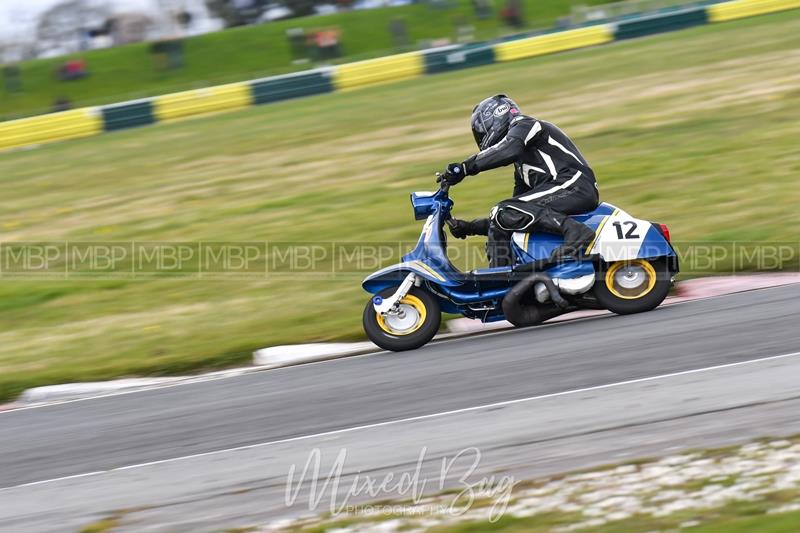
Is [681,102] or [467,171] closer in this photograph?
[467,171]

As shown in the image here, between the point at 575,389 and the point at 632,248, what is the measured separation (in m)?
1.99

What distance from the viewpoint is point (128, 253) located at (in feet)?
48.0

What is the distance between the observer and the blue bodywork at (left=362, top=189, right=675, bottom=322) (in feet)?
28.3

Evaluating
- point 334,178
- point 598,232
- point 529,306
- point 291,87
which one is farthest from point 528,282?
point 291,87

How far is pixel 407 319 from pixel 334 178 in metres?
8.97

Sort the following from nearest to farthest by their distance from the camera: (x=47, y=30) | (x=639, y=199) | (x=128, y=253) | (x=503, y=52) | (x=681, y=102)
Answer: (x=639, y=199), (x=128, y=253), (x=681, y=102), (x=503, y=52), (x=47, y=30)

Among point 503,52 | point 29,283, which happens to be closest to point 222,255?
point 29,283

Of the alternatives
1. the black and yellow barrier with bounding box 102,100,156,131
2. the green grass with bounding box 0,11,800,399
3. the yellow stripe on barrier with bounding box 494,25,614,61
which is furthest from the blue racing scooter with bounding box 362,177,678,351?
the yellow stripe on barrier with bounding box 494,25,614,61

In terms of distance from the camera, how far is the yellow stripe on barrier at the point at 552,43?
29.2 meters

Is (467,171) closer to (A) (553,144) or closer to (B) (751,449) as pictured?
(A) (553,144)

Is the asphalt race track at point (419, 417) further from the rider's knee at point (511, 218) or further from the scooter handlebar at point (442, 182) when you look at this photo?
the scooter handlebar at point (442, 182)

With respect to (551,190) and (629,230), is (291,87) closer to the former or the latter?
(551,190)

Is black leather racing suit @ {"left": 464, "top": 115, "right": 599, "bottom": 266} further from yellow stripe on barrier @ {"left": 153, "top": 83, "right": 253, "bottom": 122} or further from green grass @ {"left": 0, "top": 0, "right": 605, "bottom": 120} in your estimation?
green grass @ {"left": 0, "top": 0, "right": 605, "bottom": 120}

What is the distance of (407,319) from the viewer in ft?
28.8
